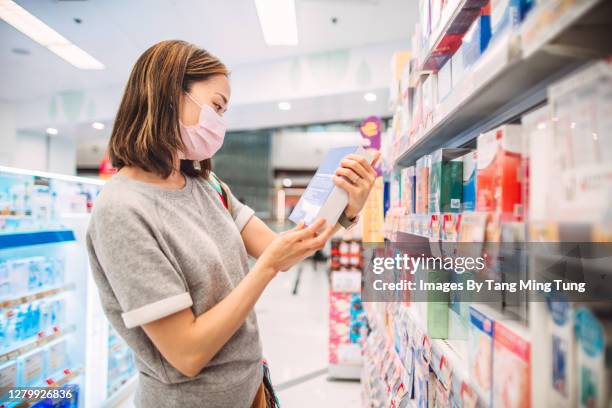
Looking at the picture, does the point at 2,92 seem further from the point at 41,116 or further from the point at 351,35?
the point at 351,35

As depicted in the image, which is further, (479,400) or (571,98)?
(479,400)

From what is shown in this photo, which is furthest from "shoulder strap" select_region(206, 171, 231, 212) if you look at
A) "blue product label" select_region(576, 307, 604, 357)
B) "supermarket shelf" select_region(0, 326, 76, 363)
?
"supermarket shelf" select_region(0, 326, 76, 363)

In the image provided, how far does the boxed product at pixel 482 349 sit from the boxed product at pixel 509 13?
23.5 inches

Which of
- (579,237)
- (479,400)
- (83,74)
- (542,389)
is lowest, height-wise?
(479,400)

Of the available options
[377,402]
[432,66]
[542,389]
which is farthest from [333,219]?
[377,402]

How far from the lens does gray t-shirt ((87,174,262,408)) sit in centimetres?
81

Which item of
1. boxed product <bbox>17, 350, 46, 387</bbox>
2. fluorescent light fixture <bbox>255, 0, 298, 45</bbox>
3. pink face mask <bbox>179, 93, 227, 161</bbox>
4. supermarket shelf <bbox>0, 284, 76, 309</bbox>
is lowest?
boxed product <bbox>17, 350, 46, 387</bbox>

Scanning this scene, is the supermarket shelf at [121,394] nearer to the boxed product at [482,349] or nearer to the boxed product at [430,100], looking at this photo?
the boxed product at [482,349]

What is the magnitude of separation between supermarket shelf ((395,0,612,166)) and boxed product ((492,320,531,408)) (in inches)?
19.3

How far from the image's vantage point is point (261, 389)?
1.13 meters

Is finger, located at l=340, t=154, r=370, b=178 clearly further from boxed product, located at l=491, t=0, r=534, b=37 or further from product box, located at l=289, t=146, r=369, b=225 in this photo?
boxed product, located at l=491, t=0, r=534, b=37

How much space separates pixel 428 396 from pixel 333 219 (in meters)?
0.65

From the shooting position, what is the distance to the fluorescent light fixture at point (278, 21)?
395 centimetres

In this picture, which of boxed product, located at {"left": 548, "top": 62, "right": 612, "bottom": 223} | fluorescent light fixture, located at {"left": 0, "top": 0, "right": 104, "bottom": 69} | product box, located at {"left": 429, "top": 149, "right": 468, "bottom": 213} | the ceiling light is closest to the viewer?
boxed product, located at {"left": 548, "top": 62, "right": 612, "bottom": 223}
